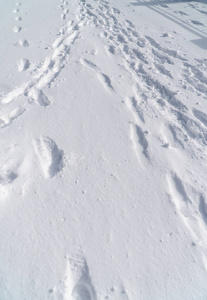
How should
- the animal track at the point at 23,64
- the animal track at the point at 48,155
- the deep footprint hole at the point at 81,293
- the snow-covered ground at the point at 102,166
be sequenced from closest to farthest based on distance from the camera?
the deep footprint hole at the point at 81,293
the snow-covered ground at the point at 102,166
the animal track at the point at 48,155
the animal track at the point at 23,64

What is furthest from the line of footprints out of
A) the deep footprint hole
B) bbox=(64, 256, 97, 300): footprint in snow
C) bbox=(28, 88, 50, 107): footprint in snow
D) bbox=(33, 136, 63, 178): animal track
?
the deep footprint hole

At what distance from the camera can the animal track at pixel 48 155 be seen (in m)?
2.18

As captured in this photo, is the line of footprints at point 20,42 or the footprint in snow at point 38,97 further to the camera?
the line of footprints at point 20,42

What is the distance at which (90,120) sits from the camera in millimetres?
2635

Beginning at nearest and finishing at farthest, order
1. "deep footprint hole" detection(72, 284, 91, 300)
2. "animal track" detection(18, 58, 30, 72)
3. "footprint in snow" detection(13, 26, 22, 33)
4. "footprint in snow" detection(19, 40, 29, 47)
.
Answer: "deep footprint hole" detection(72, 284, 91, 300)
"animal track" detection(18, 58, 30, 72)
"footprint in snow" detection(19, 40, 29, 47)
"footprint in snow" detection(13, 26, 22, 33)

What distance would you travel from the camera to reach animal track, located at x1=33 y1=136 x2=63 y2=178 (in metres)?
2.18

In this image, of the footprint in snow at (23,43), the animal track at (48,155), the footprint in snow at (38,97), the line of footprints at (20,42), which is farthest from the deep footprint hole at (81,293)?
the footprint in snow at (23,43)

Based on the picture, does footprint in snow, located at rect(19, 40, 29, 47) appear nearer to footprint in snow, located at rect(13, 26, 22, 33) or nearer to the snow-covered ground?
the snow-covered ground

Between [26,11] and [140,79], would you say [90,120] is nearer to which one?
[140,79]

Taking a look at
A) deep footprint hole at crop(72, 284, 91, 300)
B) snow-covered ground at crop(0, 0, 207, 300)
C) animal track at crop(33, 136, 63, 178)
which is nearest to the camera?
deep footprint hole at crop(72, 284, 91, 300)

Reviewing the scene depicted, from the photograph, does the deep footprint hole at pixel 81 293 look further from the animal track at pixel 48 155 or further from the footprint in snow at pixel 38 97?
the footprint in snow at pixel 38 97

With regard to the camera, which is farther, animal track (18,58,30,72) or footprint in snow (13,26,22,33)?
footprint in snow (13,26,22,33)

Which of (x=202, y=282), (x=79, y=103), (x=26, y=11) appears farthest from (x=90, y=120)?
(x=26, y=11)

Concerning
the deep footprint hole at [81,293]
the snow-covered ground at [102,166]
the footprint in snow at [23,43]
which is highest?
the footprint in snow at [23,43]
